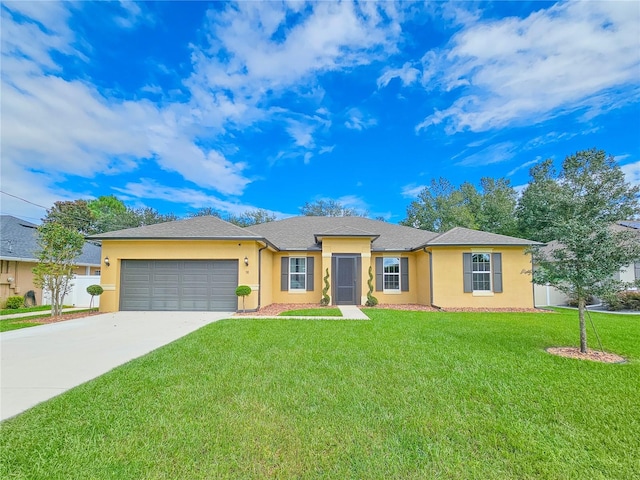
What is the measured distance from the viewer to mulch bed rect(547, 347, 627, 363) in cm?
536

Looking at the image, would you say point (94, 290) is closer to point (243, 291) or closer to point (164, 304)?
point (164, 304)

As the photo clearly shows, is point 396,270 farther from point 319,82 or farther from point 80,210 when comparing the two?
point 80,210

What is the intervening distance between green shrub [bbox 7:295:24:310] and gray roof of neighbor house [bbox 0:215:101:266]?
1.81m

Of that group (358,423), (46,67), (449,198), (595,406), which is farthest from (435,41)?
(449,198)

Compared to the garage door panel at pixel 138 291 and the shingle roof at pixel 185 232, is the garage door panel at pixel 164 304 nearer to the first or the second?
the garage door panel at pixel 138 291

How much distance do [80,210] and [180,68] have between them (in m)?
27.1

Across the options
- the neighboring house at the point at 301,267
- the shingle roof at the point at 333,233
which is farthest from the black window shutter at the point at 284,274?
the shingle roof at the point at 333,233

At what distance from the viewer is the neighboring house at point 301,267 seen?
1208 cm

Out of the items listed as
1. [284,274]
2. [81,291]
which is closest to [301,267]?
[284,274]

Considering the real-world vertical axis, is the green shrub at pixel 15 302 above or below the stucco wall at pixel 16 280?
below

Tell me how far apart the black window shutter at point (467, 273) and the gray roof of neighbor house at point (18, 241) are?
1863cm

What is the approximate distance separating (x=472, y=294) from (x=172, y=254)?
43.0ft

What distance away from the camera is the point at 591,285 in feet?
18.6

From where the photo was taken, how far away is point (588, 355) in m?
5.60
